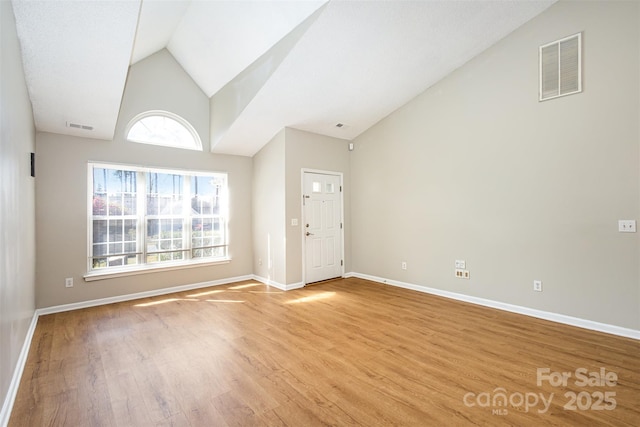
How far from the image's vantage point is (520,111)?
3.79 m

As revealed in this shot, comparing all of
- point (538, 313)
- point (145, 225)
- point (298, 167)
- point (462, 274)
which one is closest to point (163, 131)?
point (145, 225)

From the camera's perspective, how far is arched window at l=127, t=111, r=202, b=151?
4781 millimetres

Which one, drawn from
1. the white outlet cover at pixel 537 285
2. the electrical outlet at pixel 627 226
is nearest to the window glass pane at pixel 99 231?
the white outlet cover at pixel 537 285

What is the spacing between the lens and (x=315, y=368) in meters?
2.51

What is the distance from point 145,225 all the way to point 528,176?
561 cm

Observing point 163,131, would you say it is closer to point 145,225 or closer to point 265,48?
point 145,225

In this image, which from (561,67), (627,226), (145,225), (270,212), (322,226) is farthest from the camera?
(322,226)

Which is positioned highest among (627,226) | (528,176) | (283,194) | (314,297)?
(528,176)

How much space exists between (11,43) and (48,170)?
229 cm

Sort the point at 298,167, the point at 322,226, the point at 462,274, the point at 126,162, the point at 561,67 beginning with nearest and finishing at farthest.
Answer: the point at 561,67, the point at 462,274, the point at 126,162, the point at 298,167, the point at 322,226

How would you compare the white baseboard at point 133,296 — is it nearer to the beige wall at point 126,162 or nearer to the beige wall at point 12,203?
the beige wall at point 126,162

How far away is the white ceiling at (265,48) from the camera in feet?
9.02

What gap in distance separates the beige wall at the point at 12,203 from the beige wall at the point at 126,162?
114 cm

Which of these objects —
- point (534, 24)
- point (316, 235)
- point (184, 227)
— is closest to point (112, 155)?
point (184, 227)
